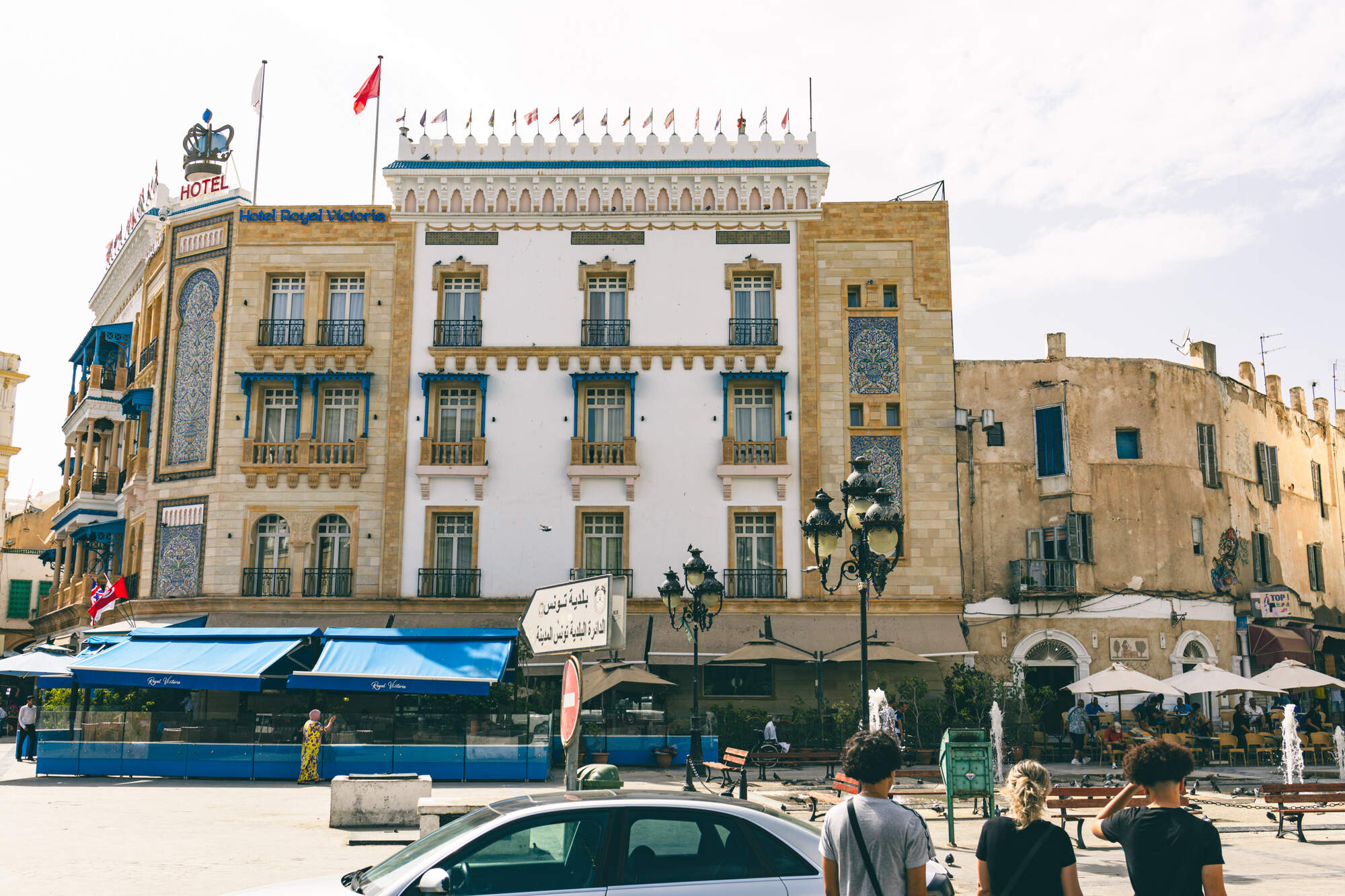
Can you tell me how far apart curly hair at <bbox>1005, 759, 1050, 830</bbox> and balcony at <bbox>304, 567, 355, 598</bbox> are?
997 inches

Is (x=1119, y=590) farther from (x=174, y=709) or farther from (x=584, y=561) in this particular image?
(x=174, y=709)

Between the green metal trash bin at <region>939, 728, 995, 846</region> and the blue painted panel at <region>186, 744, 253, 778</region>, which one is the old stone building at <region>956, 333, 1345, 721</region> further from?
the blue painted panel at <region>186, 744, 253, 778</region>

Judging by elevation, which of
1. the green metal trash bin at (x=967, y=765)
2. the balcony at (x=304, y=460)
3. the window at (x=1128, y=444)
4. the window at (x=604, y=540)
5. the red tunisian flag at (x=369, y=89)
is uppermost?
the red tunisian flag at (x=369, y=89)

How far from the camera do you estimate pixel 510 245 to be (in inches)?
1206

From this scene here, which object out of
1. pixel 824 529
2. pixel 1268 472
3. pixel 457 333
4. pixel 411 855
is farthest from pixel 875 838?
pixel 1268 472

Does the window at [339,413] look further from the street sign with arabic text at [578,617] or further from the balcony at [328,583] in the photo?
the street sign with arabic text at [578,617]

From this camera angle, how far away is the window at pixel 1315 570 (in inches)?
1454

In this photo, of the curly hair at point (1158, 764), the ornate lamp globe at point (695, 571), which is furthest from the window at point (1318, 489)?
the curly hair at point (1158, 764)

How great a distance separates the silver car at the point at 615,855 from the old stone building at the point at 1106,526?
24.6 meters

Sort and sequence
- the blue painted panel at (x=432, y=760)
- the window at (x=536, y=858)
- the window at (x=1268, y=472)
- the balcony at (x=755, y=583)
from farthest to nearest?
the window at (x=1268, y=472) < the balcony at (x=755, y=583) < the blue painted panel at (x=432, y=760) < the window at (x=536, y=858)

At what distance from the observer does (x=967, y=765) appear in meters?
14.6

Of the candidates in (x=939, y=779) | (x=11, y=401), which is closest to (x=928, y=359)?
(x=939, y=779)

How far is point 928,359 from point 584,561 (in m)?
10.2

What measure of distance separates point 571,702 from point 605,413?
65.6 ft
